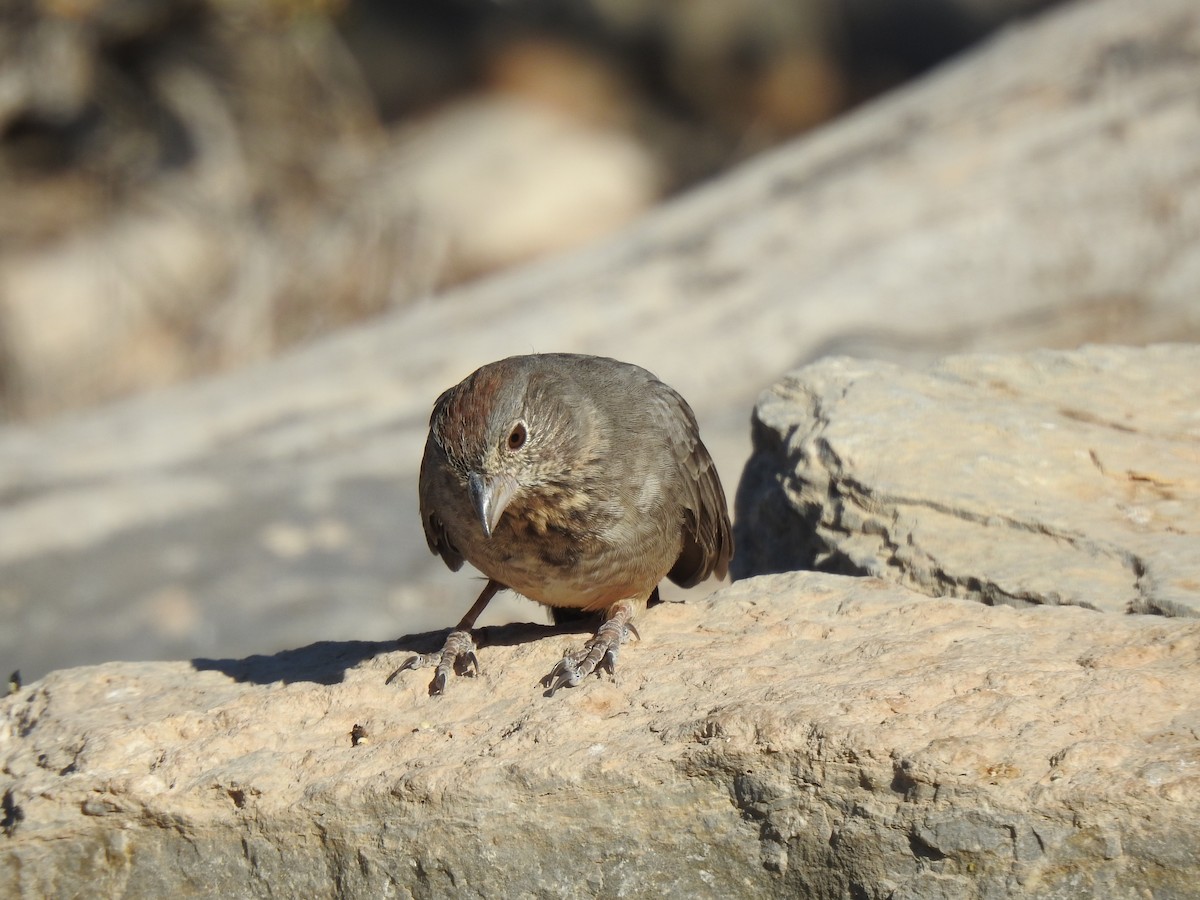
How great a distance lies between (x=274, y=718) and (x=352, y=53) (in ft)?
38.0

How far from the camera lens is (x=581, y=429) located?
4570 millimetres

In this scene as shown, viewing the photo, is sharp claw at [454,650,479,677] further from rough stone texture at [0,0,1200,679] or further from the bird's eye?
rough stone texture at [0,0,1200,679]

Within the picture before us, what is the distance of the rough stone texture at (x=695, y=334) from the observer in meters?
7.62

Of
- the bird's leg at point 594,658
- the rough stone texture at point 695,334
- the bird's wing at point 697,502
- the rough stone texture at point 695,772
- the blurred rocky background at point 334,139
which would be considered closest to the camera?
the rough stone texture at point 695,772

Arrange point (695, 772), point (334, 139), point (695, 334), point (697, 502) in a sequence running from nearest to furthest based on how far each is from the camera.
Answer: point (695, 772), point (697, 502), point (695, 334), point (334, 139)

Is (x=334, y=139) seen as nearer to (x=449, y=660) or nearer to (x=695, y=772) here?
(x=449, y=660)

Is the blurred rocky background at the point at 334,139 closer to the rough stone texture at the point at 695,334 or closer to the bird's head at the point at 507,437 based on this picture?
the rough stone texture at the point at 695,334

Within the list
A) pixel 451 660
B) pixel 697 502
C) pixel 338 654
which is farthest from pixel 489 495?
pixel 697 502

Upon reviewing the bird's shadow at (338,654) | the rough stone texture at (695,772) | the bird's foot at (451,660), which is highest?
the bird's shadow at (338,654)

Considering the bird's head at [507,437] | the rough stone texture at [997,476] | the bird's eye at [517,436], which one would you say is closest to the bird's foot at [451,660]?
the bird's head at [507,437]

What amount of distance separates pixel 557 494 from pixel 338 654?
1.00m

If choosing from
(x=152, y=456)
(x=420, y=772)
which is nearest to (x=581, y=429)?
(x=420, y=772)

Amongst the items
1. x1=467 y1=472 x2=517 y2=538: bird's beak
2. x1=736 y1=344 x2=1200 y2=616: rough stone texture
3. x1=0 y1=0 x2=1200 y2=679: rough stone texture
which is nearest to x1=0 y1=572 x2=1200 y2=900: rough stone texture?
x1=736 y1=344 x2=1200 y2=616: rough stone texture

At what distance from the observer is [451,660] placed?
172 inches
